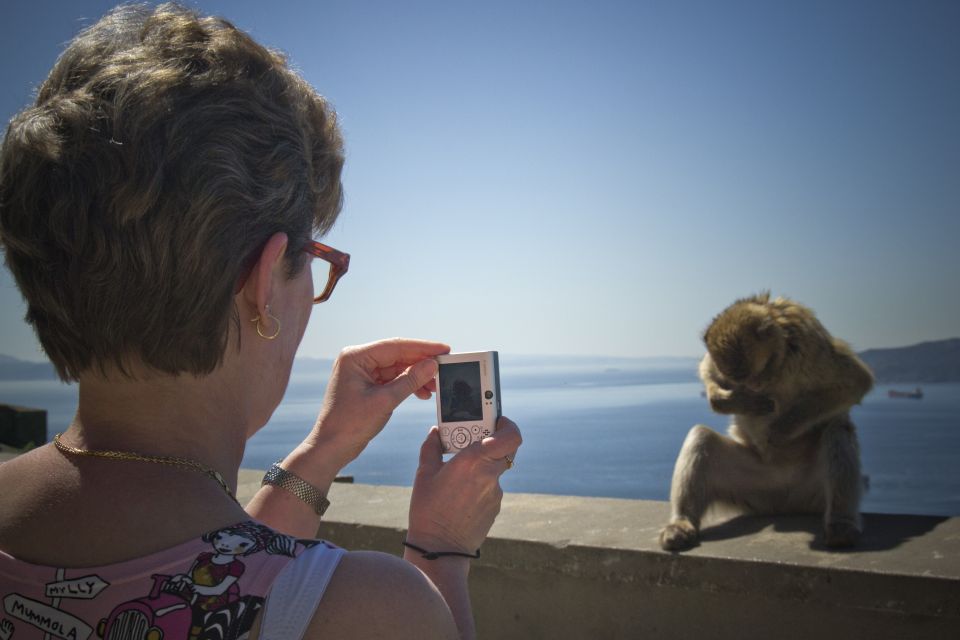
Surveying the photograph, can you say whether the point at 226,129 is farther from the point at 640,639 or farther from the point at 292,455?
the point at 640,639

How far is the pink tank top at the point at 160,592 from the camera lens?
995 mm

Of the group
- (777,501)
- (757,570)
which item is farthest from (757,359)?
(757,570)

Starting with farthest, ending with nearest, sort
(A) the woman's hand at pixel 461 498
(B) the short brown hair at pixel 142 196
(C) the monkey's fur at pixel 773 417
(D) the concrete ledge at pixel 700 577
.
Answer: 1. (C) the monkey's fur at pixel 773 417
2. (D) the concrete ledge at pixel 700 577
3. (A) the woman's hand at pixel 461 498
4. (B) the short brown hair at pixel 142 196

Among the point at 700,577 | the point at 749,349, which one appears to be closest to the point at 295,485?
the point at 700,577

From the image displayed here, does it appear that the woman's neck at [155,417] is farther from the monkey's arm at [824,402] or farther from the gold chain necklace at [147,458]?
the monkey's arm at [824,402]

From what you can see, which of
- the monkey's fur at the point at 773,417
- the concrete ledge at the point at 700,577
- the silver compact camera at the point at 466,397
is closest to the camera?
the silver compact camera at the point at 466,397

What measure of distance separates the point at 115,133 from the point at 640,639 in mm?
2735

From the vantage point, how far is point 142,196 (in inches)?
44.6

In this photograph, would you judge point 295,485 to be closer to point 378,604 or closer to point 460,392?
point 460,392

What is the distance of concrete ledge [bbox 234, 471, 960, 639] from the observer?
2.72 metres

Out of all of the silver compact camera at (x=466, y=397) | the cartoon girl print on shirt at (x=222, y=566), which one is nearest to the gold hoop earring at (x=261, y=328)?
Result: the cartoon girl print on shirt at (x=222, y=566)

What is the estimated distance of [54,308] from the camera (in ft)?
3.93

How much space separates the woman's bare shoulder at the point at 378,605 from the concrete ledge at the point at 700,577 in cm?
217

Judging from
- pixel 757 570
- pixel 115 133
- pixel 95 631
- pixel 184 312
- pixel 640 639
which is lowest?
pixel 640 639
